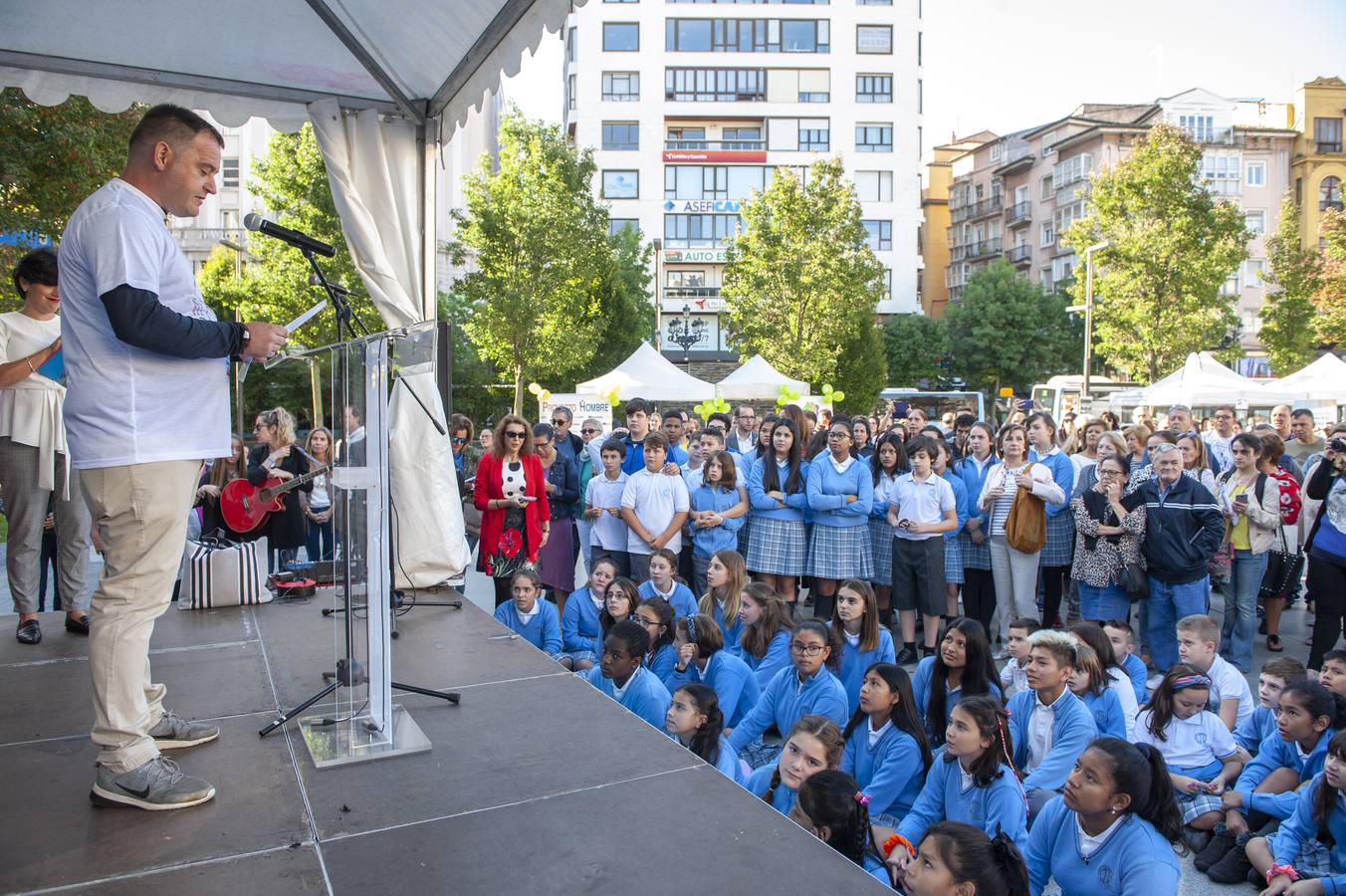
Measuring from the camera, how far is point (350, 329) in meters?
3.34

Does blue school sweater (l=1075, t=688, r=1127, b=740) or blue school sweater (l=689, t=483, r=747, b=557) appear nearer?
blue school sweater (l=1075, t=688, r=1127, b=740)

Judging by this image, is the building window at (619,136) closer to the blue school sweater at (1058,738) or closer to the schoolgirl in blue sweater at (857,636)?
the schoolgirl in blue sweater at (857,636)

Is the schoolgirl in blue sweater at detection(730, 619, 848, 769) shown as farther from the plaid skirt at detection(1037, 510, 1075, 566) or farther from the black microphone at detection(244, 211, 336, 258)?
the plaid skirt at detection(1037, 510, 1075, 566)

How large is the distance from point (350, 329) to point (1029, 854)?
3.25 meters

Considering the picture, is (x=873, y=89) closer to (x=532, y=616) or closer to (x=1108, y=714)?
(x=532, y=616)

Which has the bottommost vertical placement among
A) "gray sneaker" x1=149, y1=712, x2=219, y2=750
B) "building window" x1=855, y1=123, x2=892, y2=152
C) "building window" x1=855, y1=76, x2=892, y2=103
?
"gray sneaker" x1=149, y1=712, x2=219, y2=750

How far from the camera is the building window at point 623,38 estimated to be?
50250mm

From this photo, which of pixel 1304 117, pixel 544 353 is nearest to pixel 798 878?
pixel 544 353

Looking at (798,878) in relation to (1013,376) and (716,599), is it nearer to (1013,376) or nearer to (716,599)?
(716,599)

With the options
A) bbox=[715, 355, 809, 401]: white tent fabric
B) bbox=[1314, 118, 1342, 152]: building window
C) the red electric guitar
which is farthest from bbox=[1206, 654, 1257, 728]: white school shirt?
bbox=[1314, 118, 1342, 152]: building window

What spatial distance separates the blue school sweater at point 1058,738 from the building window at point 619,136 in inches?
→ 1933

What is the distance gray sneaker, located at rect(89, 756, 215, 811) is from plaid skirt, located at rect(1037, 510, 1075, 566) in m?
6.70

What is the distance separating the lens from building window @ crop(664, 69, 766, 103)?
167 ft

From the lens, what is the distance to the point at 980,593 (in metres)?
8.16
